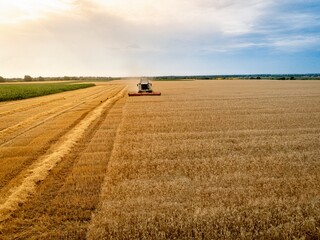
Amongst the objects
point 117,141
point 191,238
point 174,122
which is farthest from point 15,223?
point 174,122

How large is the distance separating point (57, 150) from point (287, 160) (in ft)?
24.0

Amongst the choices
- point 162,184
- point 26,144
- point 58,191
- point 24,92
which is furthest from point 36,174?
point 24,92

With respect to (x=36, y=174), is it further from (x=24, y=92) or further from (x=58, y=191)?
(x=24, y=92)

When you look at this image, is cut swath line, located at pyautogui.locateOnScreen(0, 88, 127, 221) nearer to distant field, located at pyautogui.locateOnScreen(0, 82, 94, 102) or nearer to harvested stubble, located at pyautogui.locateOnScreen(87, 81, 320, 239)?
harvested stubble, located at pyautogui.locateOnScreen(87, 81, 320, 239)

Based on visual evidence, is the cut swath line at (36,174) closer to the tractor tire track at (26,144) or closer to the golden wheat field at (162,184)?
the golden wheat field at (162,184)

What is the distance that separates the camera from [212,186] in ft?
23.8

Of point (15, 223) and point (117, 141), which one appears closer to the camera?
point (15, 223)

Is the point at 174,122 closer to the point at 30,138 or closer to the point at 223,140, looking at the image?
the point at 223,140

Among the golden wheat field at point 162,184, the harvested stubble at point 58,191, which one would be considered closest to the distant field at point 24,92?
the golden wheat field at point 162,184

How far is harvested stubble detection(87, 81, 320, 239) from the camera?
5395 mm

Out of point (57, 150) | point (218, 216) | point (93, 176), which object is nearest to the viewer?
point (218, 216)

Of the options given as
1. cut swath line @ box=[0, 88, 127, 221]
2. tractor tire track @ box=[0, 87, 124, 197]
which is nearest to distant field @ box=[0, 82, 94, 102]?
tractor tire track @ box=[0, 87, 124, 197]

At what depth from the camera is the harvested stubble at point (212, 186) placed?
5.39 m

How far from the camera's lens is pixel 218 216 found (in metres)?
5.75
